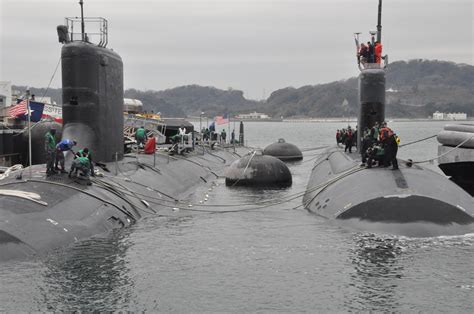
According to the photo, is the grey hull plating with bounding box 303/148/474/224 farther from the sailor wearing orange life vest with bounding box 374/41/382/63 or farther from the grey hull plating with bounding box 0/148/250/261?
the sailor wearing orange life vest with bounding box 374/41/382/63

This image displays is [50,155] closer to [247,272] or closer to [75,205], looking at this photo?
[75,205]

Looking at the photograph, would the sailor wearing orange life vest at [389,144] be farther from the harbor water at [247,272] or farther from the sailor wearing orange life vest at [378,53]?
the sailor wearing orange life vest at [378,53]

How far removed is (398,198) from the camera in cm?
1562

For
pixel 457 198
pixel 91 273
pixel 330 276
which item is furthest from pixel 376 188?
pixel 91 273

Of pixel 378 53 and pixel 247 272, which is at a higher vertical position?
pixel 378 53

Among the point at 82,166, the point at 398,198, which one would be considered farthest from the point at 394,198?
the point at 82,166

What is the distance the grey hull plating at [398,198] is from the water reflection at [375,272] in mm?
929

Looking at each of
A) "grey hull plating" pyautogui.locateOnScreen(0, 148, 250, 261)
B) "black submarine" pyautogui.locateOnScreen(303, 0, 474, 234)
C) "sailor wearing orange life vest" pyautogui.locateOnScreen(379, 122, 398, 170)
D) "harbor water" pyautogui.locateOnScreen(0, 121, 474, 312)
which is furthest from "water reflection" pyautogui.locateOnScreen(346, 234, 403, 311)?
"grey hull plating" pyautogui.locateOnScreen(0, 148, 250, 261)

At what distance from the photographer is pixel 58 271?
1231 centimetres

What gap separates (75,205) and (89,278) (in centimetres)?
338

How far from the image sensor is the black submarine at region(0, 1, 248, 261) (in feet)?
→ 44.1

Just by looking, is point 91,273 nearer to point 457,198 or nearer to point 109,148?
point 109,148

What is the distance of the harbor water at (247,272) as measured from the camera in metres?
11.1

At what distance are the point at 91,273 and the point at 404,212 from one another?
26.3ft
